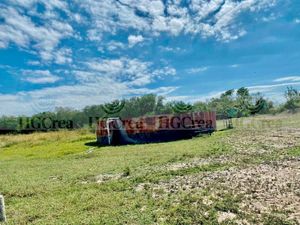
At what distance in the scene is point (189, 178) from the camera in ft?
22.8

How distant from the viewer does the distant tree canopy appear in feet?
119

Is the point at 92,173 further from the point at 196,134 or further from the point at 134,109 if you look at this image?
the point at 134,109

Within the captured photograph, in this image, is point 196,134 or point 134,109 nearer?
point 196,134

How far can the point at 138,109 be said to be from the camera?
176 feet

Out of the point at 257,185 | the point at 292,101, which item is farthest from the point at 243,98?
the point at 257,185

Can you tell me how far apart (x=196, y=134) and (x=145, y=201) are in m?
14.6

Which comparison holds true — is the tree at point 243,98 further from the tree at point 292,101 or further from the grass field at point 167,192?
the grass field at point 167,192

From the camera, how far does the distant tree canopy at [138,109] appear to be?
36.3 m

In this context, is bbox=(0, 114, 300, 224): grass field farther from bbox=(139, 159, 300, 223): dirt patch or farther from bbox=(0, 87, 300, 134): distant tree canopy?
bbox=(0, 87, 300, 134): distant tree canopy

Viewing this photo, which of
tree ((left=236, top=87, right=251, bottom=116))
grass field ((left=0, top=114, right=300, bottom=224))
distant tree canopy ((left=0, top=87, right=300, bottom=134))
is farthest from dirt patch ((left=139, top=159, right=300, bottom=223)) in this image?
tree ((left=236, top=87, right=251, bottom=116))

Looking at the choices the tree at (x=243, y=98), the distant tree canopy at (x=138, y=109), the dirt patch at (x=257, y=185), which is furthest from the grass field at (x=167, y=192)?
the tree at (x=243, y=98)

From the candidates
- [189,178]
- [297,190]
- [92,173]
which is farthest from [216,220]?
[92,173]

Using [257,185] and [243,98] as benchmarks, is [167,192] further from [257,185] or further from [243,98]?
[243,98]

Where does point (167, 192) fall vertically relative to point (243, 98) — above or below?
below
